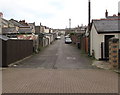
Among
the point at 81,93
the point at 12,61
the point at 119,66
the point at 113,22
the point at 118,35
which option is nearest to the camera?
the point at 81,93

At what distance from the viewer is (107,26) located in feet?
63.2

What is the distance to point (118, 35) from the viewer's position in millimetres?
18297

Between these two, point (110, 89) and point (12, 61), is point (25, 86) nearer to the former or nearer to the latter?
point (110, 89)

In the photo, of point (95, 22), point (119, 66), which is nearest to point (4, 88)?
point (119, 66)

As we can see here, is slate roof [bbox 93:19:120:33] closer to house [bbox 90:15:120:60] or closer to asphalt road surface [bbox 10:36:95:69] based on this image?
house [bbox 90:15:120:60]

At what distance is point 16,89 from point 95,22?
14081 mm

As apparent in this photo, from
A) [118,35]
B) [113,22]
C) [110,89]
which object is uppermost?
[113,22]

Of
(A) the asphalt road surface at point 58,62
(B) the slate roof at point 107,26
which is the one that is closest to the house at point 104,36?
(B) the slate roof at point 107,26

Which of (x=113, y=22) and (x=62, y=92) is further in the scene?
(x=113, y=22)

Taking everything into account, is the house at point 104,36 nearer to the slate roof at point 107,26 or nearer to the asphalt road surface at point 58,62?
the slate roof at point 107,26

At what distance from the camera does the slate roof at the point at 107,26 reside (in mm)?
18344

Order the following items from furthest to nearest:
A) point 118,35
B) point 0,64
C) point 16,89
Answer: point 118,35 < point 0,64 < point 16,89

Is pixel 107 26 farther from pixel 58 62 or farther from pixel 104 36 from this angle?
pixel 58 62

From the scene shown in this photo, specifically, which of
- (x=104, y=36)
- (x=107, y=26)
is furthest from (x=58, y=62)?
(x=107, y=26)
